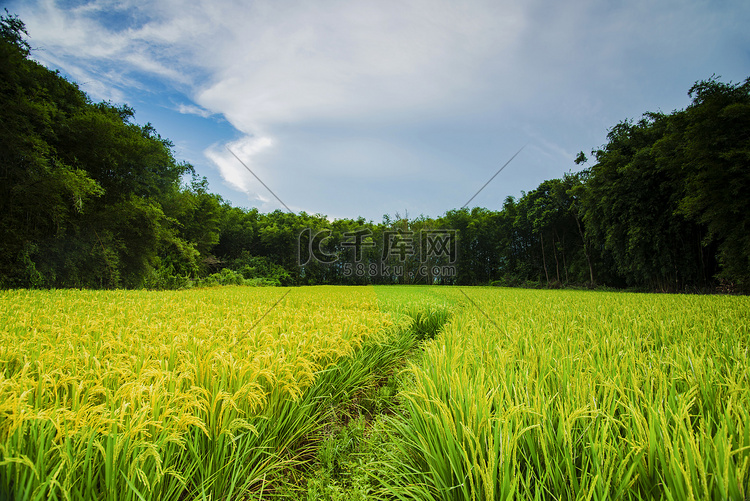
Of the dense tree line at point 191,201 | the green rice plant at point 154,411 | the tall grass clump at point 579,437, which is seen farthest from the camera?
the dense tree line at point 191,201

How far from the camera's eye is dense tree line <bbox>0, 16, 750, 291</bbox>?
11.2 metres

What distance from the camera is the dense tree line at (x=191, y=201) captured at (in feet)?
36.6

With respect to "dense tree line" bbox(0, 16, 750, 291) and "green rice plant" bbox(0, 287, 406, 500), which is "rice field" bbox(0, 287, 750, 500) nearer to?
"green rice plant" bbox(0, 287, 406, 500)

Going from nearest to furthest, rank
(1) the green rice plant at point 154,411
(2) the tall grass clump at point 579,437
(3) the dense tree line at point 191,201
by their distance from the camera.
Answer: (2) the tall grass clump at point 579,437, (1) the green rice plant at point 154,411, (3) the dense tree line at point 191,201

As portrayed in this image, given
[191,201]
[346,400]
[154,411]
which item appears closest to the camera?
[154,411]

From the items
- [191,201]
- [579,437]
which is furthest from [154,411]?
[191,201]

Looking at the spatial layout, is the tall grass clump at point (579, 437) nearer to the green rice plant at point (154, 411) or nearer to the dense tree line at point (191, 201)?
the green rice plant at point (154, 411)

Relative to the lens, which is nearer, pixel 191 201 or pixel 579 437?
pixel 579 437

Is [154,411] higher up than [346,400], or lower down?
higher up

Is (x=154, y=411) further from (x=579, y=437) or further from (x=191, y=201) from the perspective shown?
(x=191, y=201)

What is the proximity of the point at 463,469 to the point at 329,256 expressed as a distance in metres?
39.0

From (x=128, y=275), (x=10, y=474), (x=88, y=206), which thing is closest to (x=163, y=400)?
(x=10, y=474)

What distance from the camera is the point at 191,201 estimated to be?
21156 millimetres

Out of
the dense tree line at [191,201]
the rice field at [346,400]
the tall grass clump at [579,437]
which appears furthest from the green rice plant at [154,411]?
the dense tree line at [191,201]
